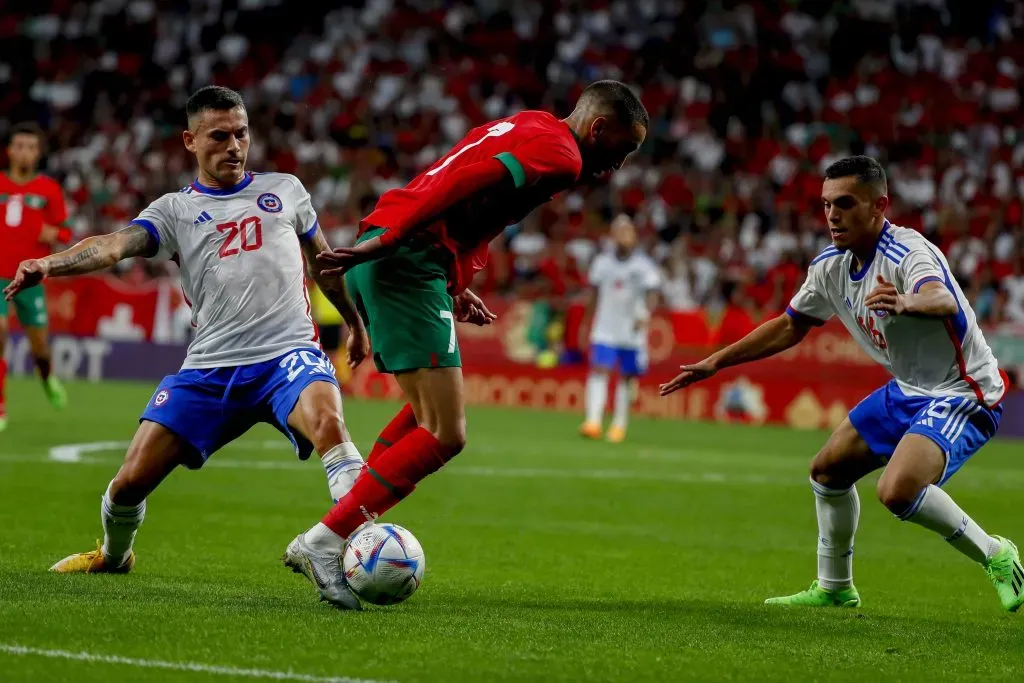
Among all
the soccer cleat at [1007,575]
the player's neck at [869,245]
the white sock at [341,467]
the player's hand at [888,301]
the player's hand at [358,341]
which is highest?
the player's neck at [869,245]

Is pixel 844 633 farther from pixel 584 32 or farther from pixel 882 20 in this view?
pixel 584 32

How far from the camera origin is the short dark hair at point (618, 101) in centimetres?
602

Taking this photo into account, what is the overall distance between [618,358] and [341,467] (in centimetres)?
1226

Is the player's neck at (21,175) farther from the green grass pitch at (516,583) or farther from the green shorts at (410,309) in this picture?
the green shorts at (410,309)

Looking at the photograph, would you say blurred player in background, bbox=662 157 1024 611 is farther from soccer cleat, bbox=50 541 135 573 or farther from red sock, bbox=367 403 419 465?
soccer cleat, bbox=50 541 135 573

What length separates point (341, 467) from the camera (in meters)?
6.29

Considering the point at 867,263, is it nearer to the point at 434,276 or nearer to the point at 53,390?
the point at 434,276

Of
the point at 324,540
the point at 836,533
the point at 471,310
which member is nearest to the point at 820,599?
Answer: the point at 836,533

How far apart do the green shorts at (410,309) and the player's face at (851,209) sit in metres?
1.82

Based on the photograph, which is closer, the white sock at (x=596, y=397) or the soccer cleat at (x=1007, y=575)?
the soccer cleat at (x=1007, y=575)

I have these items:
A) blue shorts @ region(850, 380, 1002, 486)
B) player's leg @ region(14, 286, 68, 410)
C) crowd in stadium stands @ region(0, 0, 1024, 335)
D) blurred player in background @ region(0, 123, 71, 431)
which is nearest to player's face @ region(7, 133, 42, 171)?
blurred player in background @ region(0, 123, 71, 431)

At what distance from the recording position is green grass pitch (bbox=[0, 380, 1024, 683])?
4.92 m

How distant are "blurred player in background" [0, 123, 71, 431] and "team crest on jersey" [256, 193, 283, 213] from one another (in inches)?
312

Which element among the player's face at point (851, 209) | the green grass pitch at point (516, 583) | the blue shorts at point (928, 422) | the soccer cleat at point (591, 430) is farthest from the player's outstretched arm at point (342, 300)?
the soccer cleat at point (591, 430)
